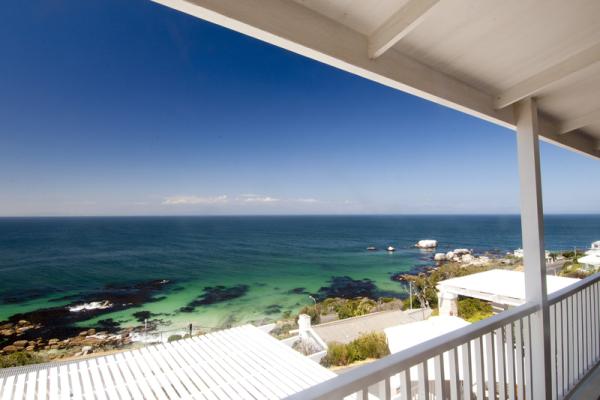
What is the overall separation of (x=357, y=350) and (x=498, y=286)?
272 centimetres

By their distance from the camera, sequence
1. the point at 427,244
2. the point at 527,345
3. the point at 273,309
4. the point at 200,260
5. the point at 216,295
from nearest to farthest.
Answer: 1. the point at 527,345
2. the point at 273,309
3. the point at 216,295
4. the point at 200,260
5. the point at 427,244

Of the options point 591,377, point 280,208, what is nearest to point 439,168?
point 280,208

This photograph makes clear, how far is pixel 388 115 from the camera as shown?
24.1m

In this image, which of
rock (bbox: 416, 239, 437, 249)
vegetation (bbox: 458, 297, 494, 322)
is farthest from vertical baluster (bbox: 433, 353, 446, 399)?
rock (bbox: 416, 239, 437, 249)

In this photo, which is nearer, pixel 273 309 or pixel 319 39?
pixel 319 39

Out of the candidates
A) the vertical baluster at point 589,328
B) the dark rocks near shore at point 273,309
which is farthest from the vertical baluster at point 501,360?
the dark rocks near shore at point 273,309

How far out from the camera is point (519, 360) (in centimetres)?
156

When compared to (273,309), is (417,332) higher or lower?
higher

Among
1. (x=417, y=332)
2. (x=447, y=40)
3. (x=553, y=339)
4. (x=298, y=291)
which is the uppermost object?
(x=447, y=40)

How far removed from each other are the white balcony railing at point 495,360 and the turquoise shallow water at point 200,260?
11.4m

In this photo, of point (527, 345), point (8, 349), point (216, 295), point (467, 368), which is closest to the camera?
point (467, 368)

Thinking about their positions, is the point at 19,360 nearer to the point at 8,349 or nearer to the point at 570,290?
the point at 8,349

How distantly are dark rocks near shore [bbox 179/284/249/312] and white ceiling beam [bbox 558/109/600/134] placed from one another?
13.4 metres

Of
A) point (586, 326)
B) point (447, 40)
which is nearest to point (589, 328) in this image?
point (586, 326)
